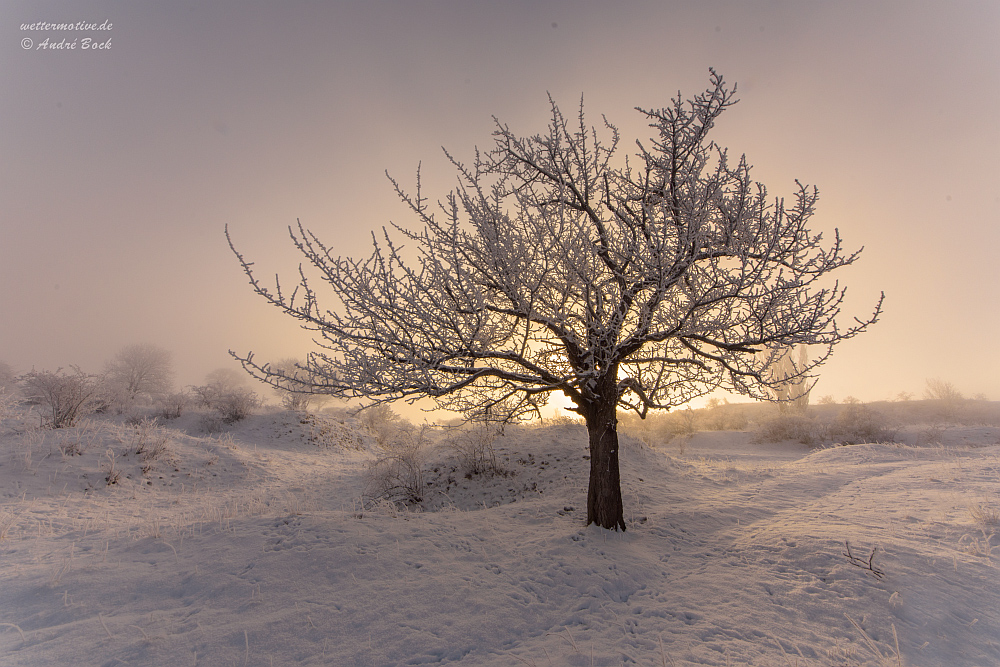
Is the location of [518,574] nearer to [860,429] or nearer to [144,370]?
[860,429]

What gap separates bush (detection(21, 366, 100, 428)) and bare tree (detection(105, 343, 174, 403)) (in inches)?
1201

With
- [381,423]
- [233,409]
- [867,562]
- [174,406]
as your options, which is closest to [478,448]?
[867,562]

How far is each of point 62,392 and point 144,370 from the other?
120 ft

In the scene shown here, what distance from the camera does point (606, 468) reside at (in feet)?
21.4

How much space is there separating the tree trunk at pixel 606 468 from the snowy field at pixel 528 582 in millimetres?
316

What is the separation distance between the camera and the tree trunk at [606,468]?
21.3 ft

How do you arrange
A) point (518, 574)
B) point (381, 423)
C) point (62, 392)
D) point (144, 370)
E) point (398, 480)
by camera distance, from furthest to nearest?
point (144, 370) → point (381, 423) → point (62, 392) → point (398, 480) → point (518, 574)

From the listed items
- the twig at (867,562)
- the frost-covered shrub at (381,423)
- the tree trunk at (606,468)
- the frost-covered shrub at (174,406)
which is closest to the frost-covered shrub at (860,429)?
the twig at (867,562)

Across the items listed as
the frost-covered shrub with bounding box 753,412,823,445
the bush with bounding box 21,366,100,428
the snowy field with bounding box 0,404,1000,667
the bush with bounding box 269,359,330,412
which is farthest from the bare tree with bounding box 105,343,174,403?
the frost-covered shrub with bounding box 753,412,823,445

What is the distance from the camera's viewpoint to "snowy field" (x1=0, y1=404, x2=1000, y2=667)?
3.71 m

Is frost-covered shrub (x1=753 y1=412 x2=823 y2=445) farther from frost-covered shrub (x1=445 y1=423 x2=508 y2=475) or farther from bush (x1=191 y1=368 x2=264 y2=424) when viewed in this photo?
bush (x1=191 y1=368 x2=264 y2=424)

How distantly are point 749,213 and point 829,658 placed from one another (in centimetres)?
478

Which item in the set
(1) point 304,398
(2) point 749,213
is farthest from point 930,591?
(1) point 304,398

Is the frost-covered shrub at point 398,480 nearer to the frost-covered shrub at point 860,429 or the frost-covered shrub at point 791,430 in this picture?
the frost-covered shrub at point 791,430
